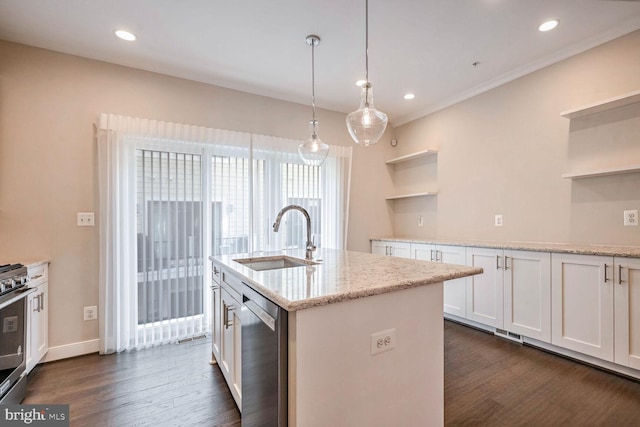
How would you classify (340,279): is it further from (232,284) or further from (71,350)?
(71,350)

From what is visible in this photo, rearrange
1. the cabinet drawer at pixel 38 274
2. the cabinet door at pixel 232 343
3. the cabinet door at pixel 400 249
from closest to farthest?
the cabinet door at pixel 232 343 → the cabinet drawer at pixel 38 274 → the cabinet door at pixel 400 249

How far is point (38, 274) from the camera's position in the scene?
2.39m

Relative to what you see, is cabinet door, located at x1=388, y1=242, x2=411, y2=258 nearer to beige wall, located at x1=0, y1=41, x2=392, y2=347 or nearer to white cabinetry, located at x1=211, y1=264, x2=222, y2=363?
white cabinetry, located at x1=211, y1=264, x2=222, y2=363

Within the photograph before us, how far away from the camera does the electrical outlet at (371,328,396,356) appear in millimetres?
1267

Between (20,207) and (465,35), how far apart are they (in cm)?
408

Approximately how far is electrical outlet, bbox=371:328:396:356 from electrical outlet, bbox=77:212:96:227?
111 inches

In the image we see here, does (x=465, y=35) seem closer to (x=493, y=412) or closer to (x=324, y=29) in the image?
(x=324, y=29)

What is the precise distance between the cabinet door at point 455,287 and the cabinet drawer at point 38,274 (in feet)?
12.3

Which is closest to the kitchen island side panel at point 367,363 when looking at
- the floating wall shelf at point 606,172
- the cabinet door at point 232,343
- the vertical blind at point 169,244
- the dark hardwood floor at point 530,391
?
the dark hardwood floor at point 530,391

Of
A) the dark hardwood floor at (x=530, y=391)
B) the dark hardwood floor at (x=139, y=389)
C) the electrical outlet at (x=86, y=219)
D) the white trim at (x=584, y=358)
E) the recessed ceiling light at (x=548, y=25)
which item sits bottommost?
the dark hardwood floor at (x=139, y=389)

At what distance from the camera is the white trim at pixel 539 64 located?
2424 millimetres

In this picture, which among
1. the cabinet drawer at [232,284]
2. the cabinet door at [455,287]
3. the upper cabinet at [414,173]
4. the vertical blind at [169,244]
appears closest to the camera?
the cabinet drawer at [232,284]

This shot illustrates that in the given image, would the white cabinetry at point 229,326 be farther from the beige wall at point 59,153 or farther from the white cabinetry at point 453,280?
the white cabinetry at point 453,280

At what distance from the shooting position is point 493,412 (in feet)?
6.00
